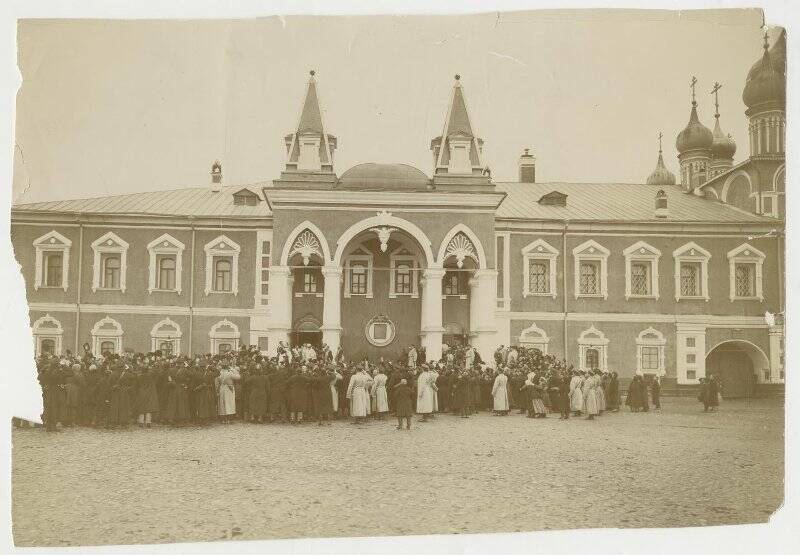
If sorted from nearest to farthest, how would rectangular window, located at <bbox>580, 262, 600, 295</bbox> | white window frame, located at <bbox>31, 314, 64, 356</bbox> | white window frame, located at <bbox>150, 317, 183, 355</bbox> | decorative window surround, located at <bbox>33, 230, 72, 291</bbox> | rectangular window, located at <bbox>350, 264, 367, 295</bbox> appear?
white window frame, located at <bbox>31, 314, 64, 356</bbox>, decorative window surround, located at <bbox>33, 230, 72, 291</bbox>, white window frame, located at <bbox>150, 317, 183, 355</bbox>, rectangular window, located at <bbox>580, 262, 600, 295</bbox>, rectangular window, located at <bbox>350, 264, 367, 295</bbox>

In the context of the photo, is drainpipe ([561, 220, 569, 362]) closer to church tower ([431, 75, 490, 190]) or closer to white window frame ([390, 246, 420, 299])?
church tower ([431, 75, 490, 190])

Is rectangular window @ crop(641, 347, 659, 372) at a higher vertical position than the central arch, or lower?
lower

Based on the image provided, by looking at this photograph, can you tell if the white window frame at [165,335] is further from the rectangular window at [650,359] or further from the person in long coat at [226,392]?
the rectangular window at [650,359]

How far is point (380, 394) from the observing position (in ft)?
29.2

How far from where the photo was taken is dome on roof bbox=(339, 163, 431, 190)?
826 cm

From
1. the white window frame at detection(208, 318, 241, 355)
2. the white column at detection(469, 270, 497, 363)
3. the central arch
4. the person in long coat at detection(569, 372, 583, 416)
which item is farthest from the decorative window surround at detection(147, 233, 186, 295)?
the person in long coat at detection(569, 372, 583, 416)

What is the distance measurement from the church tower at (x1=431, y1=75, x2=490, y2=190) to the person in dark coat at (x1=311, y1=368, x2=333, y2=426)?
2865 mm

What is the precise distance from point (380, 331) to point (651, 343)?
11.5 feet

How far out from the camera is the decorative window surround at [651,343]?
8436 millimetres

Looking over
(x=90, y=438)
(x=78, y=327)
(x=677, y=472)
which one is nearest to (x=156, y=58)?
(x=78, y=327)

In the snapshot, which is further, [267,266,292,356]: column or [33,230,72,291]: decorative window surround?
[267,266,292,356]: column

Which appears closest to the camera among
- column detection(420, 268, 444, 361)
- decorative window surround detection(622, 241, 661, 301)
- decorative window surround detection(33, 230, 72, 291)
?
decorative window surround detection(33, 230, 72, 291)

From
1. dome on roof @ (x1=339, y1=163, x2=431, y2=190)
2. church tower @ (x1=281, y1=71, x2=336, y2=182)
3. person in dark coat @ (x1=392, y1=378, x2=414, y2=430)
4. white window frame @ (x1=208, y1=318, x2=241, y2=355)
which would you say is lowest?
person in dark coat @ (x1=392, y1=378, x2=414, y2=430)

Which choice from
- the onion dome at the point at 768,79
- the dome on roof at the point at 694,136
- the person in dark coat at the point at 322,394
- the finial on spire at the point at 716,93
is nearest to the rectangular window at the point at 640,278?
the dome on roof at the point at 694,136
